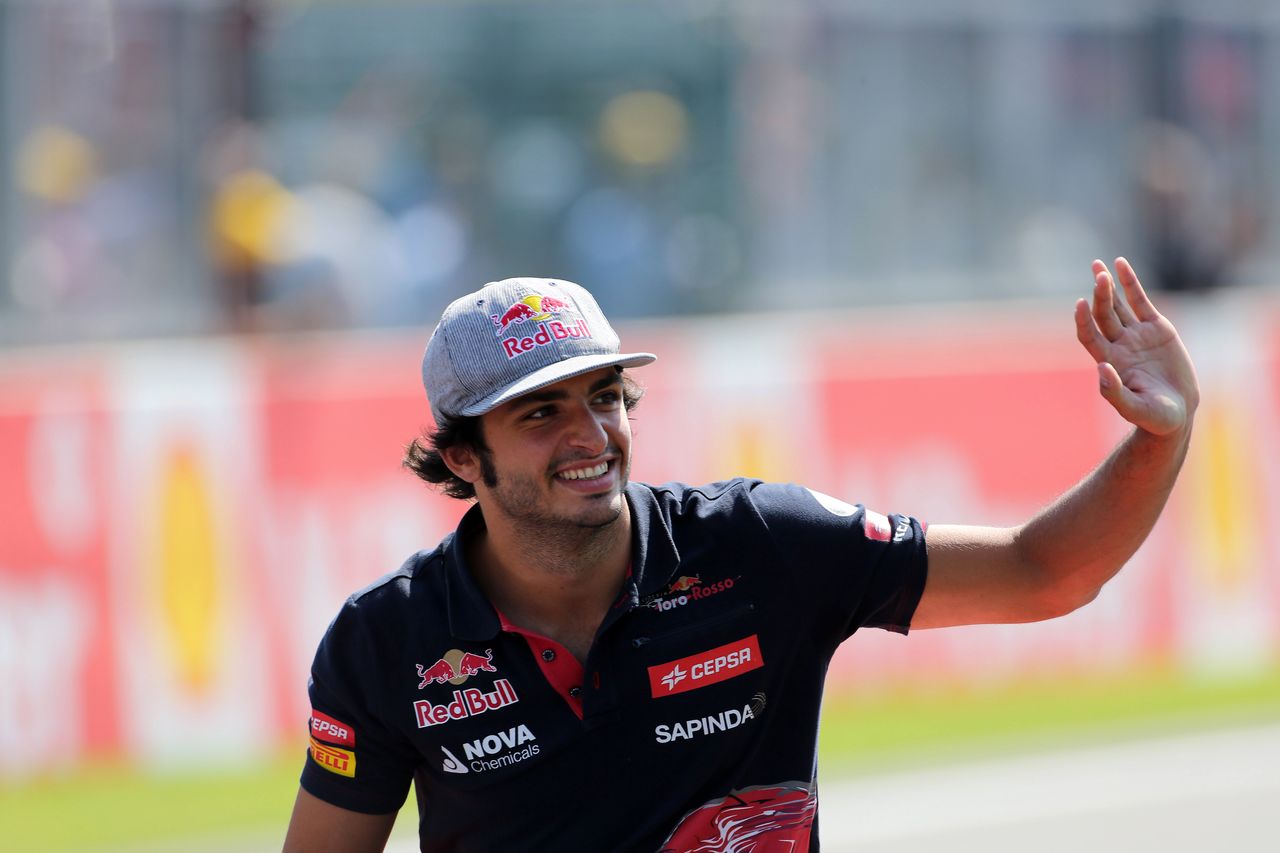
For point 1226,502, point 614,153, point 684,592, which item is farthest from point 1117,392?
point 614,153

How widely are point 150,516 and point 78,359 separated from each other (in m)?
1.20

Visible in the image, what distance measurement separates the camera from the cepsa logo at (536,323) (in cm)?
338

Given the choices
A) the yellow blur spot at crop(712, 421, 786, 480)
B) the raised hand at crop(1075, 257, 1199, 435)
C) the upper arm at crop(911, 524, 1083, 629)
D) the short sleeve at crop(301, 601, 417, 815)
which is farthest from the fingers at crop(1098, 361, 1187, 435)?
the yellow blur spot at crop(712, 421, 786, 480)

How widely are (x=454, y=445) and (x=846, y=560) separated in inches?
31.9

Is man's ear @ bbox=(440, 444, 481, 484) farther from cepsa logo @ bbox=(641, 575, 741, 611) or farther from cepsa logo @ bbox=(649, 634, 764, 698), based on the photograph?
cepsa logo @ bbox=(649, 634, 764, 698)

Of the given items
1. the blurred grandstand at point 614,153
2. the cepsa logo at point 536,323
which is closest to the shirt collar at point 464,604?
the cepsa logo at point 536,323

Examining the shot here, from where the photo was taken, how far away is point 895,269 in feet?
39.2

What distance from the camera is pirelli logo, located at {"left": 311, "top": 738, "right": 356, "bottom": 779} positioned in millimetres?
3395

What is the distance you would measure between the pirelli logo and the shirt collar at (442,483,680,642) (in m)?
0.31

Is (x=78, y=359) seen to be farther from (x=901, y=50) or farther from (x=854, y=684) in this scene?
(x=901, y=50)

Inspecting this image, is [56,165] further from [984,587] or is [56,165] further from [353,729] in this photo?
[984,587]

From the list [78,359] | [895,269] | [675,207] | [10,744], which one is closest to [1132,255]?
[895,269]

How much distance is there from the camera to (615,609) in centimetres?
341

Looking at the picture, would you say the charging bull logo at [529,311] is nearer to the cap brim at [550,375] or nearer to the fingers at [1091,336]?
the cap brim at [550,375]
